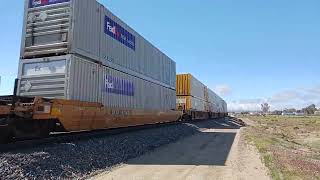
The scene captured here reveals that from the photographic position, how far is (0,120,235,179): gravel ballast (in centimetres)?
792

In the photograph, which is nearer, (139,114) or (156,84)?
(139,114)

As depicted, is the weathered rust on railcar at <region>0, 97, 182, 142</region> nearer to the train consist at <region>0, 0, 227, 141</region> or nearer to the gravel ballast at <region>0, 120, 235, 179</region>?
the train consist at <region>0, 0, 227, 141</region>

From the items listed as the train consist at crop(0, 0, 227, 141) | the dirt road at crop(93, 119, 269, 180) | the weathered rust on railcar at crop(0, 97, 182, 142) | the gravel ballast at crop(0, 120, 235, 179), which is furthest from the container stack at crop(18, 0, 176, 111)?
the dirt road at crop(93, 119, 269, 180)

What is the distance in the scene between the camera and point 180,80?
3431 cm

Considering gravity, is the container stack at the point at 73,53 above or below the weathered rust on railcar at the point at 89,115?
above

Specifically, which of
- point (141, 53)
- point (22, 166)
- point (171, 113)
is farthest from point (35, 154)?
point (171, 113)

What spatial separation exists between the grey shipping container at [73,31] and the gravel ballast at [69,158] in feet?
11.5

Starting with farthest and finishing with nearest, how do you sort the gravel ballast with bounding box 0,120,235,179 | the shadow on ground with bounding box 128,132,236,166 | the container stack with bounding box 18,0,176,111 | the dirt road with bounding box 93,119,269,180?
1. the container stack with bounding box 18,0,176,111
2. the shadow on ground with bounding box 128,132,236,166
3. the dirt road with bounding box 93,119,269,180
4. the gravel ballast with bounding box 0,120,235,179

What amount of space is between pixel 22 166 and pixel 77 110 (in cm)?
411

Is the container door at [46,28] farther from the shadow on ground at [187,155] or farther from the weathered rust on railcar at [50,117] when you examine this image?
the shadow on ground at [187,155]

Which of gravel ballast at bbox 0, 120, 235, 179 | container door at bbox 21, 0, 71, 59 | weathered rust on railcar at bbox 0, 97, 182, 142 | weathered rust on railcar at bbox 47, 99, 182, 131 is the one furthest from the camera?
container door at bbox 21, 0, 71, 59

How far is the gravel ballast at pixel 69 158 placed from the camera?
7.92 m

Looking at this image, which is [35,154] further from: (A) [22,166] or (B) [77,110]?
(B) [77,110]

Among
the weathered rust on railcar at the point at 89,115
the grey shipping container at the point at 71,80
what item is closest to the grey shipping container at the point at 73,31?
the grey shipping container at the point at 71,80
